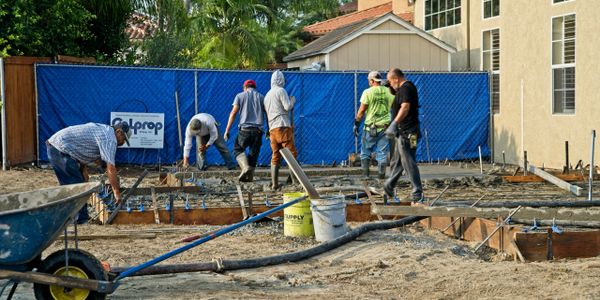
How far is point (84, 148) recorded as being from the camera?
31.4 feet

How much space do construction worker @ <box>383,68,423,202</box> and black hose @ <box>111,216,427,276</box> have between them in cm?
180

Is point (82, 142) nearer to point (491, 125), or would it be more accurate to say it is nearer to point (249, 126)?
point (249, 126)

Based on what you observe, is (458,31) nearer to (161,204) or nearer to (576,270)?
(161,204)

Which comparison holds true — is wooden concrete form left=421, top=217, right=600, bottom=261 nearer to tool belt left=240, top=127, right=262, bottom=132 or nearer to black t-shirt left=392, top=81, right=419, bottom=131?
black t-shirt left=392, top=81, right=419, bottom=131

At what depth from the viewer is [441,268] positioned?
7711mm

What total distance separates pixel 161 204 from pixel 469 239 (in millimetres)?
4516

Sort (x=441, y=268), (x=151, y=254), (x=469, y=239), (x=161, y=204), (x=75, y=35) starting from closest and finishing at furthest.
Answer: (x=441, y=268) < (x=151, y=254) < (x=469, y=239) < (x=161, y=204) < (x=75, y=35)

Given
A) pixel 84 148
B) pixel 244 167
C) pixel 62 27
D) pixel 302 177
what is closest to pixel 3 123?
pixel 62 27

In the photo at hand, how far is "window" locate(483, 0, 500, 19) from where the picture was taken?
2097 centimetres

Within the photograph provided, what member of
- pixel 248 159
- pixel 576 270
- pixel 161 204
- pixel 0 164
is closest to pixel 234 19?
pixel 0 164

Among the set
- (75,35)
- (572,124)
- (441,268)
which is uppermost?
(75,35)

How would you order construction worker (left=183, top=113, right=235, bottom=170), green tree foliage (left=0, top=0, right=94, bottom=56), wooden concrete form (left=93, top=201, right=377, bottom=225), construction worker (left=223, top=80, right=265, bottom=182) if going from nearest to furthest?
wooden concrete form (left=93, top=201, right=377, bottom=225)
construction worker (left=223, top=80, right=265, bottom=182)
construction worker (left=183, top=113, right=235, bottom=170)
green tree foliage (left=0, top=0, right=94, bottom=56)

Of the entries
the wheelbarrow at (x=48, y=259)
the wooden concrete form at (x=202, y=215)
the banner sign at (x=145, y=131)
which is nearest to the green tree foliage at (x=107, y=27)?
the banner sign at (x=145, y=131)

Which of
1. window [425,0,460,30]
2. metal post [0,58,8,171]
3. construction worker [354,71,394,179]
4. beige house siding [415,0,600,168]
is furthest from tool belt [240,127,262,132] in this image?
window [425,0,460,30]
